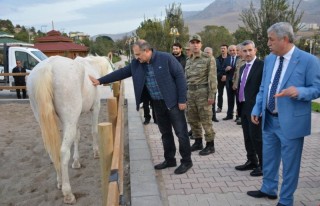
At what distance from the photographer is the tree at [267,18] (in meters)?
16.3

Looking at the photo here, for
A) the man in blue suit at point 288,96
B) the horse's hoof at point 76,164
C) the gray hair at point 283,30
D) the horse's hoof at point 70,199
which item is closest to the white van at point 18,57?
the horse's hoof at point 76,164

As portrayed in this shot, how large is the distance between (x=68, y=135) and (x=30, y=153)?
227cm

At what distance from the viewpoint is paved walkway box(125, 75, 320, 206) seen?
3.66 m

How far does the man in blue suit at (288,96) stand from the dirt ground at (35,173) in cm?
210

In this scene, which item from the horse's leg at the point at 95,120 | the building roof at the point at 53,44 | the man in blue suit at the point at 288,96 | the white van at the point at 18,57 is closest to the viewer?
the man in blue suit at the point at 288,96

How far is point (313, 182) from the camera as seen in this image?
4.11 metres

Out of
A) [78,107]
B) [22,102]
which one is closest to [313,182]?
[78,107]

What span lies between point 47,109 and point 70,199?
3.56ft

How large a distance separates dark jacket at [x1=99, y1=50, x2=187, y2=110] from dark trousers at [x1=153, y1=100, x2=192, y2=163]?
0.18 m

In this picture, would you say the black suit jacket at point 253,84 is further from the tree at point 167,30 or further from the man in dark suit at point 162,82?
the tree at point 167,30

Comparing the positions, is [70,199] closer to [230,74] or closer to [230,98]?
[230,98]

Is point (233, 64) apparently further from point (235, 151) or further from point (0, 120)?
point (0, 120)

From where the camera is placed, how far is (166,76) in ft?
13.8

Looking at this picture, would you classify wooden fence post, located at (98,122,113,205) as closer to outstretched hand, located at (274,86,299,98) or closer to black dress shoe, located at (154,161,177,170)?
outstretched hand, located at (274,86,299,98)
